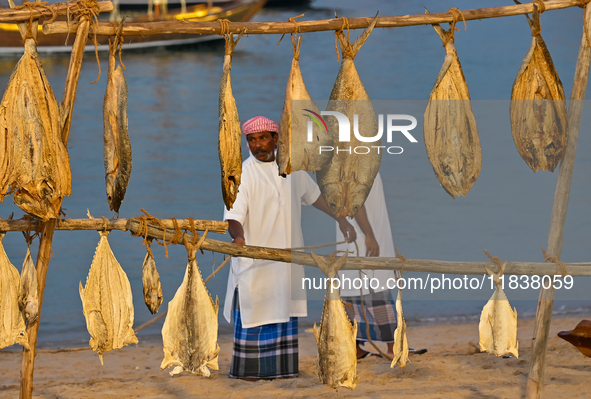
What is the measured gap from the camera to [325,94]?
28.3 ft

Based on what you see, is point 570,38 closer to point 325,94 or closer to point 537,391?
point 325,94

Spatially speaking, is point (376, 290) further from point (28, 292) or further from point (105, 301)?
point (28, 292)

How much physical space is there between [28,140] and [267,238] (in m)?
1.82

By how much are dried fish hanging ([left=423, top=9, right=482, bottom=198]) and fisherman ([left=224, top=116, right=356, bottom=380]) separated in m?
1.41

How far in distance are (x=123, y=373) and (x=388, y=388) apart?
5.18ft

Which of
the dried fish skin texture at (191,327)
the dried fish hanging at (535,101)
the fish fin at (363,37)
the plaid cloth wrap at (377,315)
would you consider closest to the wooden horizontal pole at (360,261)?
the dried fish skin texture at (191,327)

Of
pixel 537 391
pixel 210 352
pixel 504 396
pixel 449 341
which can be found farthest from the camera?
pixel 449 341

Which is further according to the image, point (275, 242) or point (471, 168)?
point (275, 242)

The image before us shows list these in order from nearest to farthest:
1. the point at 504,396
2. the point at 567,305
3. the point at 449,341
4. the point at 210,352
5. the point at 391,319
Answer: the point at 210,352
the point at 504,396
the point at 391,319
the point at 449,341
the point at 567,305

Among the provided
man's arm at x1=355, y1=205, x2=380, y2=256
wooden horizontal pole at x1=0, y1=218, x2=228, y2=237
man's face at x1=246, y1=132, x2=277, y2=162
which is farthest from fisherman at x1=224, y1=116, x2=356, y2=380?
wooden horizontal pole at x1=0, y1=218, x2=228, y2=237

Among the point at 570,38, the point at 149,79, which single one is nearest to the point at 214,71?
the point at 149,79

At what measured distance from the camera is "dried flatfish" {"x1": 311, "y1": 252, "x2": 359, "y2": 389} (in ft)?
6.17

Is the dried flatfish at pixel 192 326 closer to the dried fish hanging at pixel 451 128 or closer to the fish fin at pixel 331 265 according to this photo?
the fish fin at pixel 331 265

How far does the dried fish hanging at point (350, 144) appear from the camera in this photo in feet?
6.10
